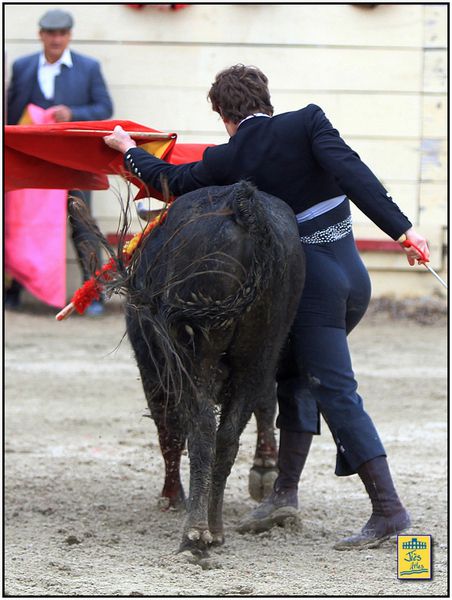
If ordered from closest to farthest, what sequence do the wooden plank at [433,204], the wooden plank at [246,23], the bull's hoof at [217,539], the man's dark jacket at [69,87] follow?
the bull's hoof at [217,539] < the man's dark jacket at [69,87] < the wooden plank at [246,23] < the wooden plank at [433,204]

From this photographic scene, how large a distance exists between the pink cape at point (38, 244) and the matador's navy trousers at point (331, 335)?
18.9ft

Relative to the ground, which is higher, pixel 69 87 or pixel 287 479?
pixel 69 87

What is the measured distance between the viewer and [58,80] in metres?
9.77

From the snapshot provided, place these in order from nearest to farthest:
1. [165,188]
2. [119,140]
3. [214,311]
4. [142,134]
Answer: [214,311], [165,188], [119,140], [142,134]

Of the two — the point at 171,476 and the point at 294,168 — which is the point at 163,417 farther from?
the point at 294,168

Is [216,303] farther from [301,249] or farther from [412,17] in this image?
[412,17]

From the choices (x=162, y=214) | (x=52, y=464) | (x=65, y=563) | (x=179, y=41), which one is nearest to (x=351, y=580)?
(x=65, y=563)

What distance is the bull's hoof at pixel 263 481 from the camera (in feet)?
16.3

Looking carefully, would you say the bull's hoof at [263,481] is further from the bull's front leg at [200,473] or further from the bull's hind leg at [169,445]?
the bull's front leg at [200,473]

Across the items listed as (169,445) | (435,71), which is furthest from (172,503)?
(435,71)

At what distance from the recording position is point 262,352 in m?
4.03

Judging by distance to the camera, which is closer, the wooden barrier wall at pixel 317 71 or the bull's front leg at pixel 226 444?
the bull's front leg at pixel 226 444

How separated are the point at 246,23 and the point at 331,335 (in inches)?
251

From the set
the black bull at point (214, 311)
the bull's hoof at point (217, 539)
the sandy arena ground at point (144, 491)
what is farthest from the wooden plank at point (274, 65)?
the bull's hoof at point (217, 539)
